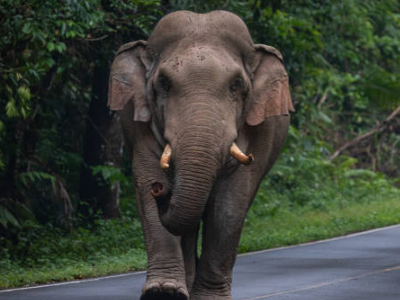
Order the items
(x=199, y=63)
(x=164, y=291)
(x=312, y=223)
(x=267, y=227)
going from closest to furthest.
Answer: (x=164, y=291) → (x=199, y=63) → (x=267, y=227) → (x=312, y=223)

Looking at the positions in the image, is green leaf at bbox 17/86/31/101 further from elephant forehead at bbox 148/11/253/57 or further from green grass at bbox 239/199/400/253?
green grass at bbox 239/199/400/253

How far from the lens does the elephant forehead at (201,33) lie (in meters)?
8.09

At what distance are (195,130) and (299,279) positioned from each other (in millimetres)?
4606

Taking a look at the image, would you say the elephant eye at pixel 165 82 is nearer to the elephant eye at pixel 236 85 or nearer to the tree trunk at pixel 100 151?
→ the elephant eye at pixel 236 85

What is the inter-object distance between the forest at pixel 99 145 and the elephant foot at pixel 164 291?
13.5 feet

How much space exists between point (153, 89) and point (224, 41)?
0.70 meters

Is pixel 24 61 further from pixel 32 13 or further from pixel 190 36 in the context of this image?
pixel 190 36

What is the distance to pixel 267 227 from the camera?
760 inches

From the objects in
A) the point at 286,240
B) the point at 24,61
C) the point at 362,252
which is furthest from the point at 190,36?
the point at 286,240

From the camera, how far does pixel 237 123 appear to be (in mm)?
8047

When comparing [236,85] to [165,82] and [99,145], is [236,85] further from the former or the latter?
[99,145]

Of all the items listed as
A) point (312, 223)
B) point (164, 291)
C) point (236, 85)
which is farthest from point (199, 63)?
point (312, 223)

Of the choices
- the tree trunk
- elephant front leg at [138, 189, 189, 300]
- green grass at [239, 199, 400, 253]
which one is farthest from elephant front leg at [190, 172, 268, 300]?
the tree trunk

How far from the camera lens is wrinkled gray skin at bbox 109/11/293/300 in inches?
289
